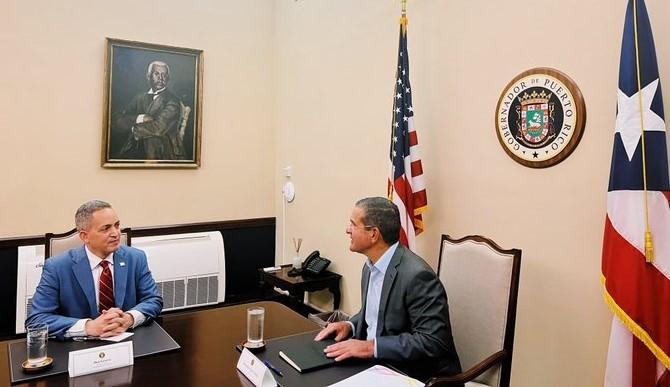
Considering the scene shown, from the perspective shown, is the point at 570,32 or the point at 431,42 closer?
the point at 570,32

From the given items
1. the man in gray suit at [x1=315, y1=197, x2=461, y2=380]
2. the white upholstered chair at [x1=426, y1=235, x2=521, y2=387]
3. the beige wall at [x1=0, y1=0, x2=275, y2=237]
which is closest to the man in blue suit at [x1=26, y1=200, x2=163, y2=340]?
the man in gray suit at [x1=315, y1=197, x2=461, y2=380]

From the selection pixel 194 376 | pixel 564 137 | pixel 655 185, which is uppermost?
pixel 564 137

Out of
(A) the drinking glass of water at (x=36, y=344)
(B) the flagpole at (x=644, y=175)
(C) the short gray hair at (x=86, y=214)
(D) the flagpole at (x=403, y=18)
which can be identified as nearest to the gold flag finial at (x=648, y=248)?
(B) the flagpole at (x=644, y=175)

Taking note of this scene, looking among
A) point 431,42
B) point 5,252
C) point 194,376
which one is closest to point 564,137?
point 431,42

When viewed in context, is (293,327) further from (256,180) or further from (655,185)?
(256,180)

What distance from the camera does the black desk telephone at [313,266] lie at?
3.78 metres

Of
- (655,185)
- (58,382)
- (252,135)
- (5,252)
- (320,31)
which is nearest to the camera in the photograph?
(58,382)

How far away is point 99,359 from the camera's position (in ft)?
4.89

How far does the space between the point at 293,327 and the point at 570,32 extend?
182 cm

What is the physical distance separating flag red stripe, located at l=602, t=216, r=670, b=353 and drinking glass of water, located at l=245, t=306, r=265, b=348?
1.36 metres

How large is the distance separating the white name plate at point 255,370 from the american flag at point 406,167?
142 centimetres

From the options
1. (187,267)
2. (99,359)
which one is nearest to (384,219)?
(99,359)

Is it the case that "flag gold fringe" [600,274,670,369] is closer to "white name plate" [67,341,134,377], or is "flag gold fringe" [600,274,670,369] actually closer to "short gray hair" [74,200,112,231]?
"white name plate" [67,341,134,377]

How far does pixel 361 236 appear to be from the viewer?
194 centimetres
